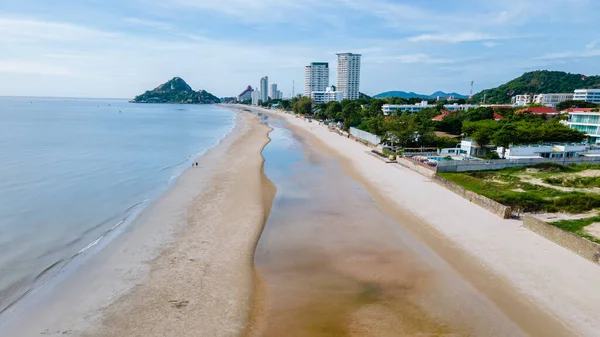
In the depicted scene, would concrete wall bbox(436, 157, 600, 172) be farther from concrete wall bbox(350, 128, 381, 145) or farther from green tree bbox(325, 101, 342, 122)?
green tree bbox(325, 101, 342, 122)

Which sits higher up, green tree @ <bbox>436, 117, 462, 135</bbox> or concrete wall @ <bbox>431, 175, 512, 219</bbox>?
green tree @ <bbox>436, 117, 462, 135</bbox>

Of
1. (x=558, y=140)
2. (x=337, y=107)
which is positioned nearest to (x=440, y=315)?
(x=558, y=140)

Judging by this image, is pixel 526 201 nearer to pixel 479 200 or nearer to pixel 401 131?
pixel 479 200

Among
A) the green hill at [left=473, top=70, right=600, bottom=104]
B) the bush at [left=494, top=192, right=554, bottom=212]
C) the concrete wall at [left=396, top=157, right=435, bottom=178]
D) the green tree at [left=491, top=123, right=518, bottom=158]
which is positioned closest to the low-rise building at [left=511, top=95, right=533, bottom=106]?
the green hill at [left=473, top=70, right=600, bottom=104]

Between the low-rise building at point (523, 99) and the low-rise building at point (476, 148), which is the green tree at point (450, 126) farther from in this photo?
the low-rise building at point (523, 99)

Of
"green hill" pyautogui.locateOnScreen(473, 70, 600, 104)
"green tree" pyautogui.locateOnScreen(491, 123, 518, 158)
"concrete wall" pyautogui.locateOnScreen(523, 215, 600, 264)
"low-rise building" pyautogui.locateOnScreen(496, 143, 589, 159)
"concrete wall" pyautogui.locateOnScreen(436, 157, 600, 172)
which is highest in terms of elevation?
"green hill" pyautogui.locateOnScreen(473, 70, 600, 104)

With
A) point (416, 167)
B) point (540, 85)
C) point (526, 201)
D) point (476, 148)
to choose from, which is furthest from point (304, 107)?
point (540, 85)

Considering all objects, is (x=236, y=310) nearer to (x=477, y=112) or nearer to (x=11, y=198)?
(x=11, y=198)

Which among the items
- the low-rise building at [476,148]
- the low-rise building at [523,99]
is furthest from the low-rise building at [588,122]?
the low-rise building at [523,99]
